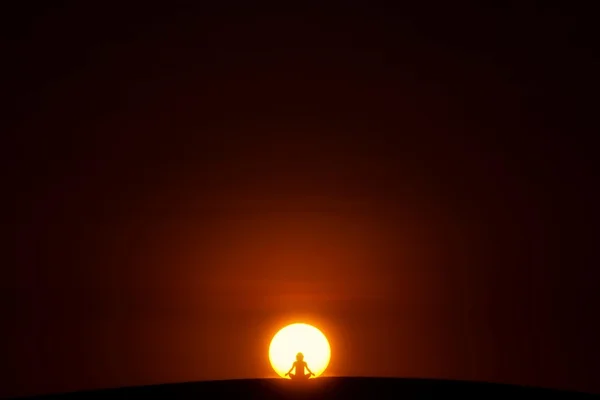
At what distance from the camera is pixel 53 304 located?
1444 millimetres

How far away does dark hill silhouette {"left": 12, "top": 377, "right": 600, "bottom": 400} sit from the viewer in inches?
21.4

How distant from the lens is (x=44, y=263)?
1.42 meters

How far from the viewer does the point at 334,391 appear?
1.79 feet

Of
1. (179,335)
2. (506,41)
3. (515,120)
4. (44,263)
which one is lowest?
(179,335)

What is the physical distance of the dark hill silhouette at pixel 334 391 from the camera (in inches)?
21.4

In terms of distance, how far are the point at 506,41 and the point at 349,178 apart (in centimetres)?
43

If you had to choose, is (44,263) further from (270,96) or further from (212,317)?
(270,96)

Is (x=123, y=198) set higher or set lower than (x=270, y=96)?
lower

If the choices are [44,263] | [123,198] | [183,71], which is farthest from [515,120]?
[44,263]

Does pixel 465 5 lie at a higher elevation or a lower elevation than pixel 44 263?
higher

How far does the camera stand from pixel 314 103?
141cm

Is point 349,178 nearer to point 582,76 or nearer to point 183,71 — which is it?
point 183,71

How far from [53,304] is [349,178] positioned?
69 cm

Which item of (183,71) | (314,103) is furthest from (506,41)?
(183,71)
